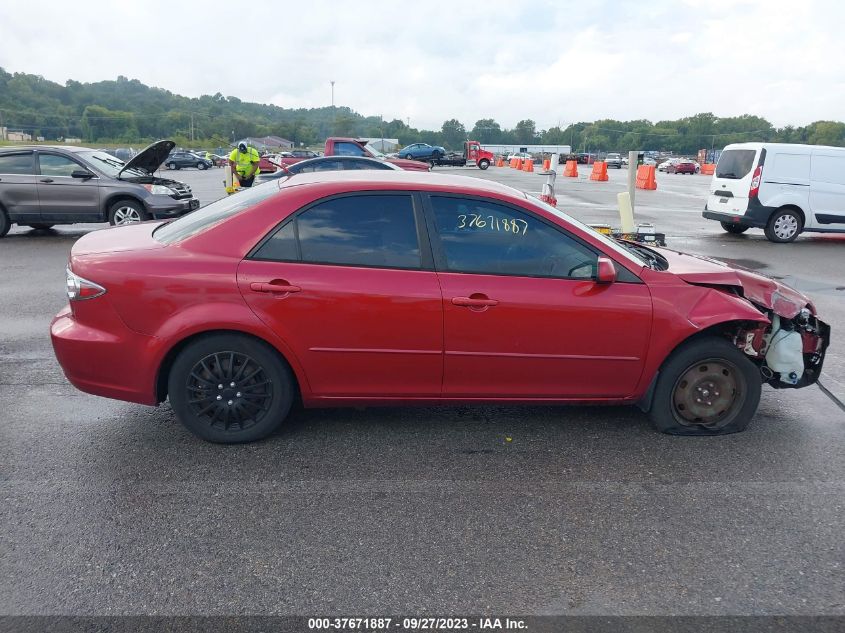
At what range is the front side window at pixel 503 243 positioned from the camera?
402 cm

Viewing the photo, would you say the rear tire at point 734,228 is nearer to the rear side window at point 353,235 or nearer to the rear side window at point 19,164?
the rear side window at point 353,235

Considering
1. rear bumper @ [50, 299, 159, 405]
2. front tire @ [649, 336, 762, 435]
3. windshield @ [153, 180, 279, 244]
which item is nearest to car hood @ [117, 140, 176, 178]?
windshield @ [153, 180, 279, 244]

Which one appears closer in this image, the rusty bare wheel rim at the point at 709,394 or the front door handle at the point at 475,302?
the front door handle at the point at 475,302

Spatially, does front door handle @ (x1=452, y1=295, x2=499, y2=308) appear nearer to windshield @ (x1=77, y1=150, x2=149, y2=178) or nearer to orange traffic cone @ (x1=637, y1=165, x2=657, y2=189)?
windshield @ (x1=77, y1=150, x2=149, y2=178)

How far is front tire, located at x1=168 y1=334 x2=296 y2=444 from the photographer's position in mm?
3920

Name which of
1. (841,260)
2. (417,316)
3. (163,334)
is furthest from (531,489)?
(841,260)

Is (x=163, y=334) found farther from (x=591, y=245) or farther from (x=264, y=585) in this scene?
(x=591, y=245)

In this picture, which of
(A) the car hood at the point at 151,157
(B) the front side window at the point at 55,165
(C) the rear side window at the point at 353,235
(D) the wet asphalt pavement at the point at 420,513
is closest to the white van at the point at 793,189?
(D) the wet asphalt pavement at the point at 420,513

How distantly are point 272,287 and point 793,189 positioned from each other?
12370 mm

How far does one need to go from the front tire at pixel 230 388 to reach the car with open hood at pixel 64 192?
8.89 metres

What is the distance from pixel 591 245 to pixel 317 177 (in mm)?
1799

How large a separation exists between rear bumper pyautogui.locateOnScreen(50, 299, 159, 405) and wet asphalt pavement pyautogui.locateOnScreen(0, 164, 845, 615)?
351mm

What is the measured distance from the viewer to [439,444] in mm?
4129

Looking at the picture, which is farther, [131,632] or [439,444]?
[439,444]
